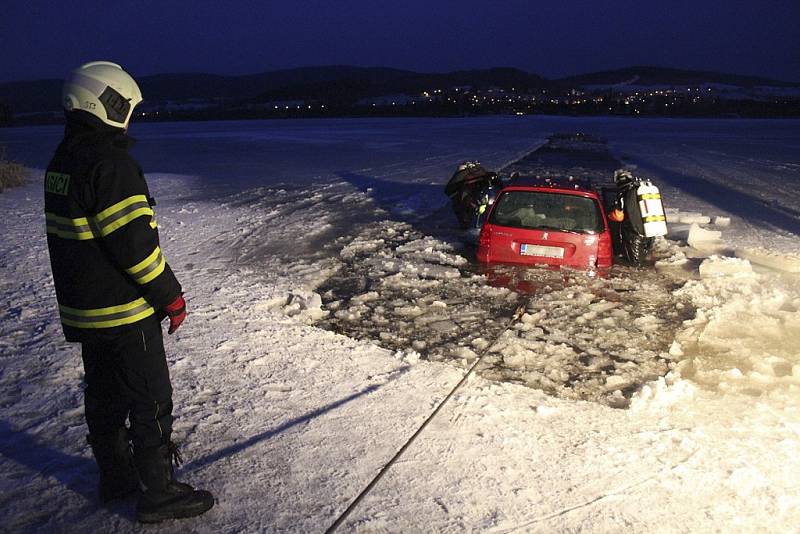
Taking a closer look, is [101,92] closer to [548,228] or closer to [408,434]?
[408,434]

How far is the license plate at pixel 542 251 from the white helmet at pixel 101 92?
5816 mm

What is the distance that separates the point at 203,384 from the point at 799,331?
557 centimetres

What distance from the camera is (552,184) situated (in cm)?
807

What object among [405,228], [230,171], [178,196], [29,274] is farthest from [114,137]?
[230,171]

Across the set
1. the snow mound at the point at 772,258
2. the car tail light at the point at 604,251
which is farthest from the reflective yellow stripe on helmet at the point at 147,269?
the snow mound at the point at 772,258

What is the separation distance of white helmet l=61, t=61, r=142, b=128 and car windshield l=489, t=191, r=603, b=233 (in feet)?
19.1

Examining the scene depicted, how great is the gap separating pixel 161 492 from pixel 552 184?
6293 millimetres

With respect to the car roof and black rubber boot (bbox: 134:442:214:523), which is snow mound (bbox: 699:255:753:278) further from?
black rubber boot (bbox: 134:442:214:523)

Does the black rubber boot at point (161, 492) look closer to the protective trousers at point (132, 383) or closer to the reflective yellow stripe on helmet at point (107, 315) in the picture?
the protective trousers at point (132, 383)

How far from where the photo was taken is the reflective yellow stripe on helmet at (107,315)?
2.81 meters

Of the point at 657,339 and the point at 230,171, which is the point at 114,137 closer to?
the point at 657,339

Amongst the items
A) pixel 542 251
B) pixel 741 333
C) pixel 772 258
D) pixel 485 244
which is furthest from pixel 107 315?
pixel 772 258

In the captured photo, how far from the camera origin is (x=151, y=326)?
293cm

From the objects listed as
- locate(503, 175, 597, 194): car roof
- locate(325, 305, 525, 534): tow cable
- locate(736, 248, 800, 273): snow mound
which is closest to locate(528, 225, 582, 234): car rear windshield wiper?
locate(503, 175, 597, 194): car roof
